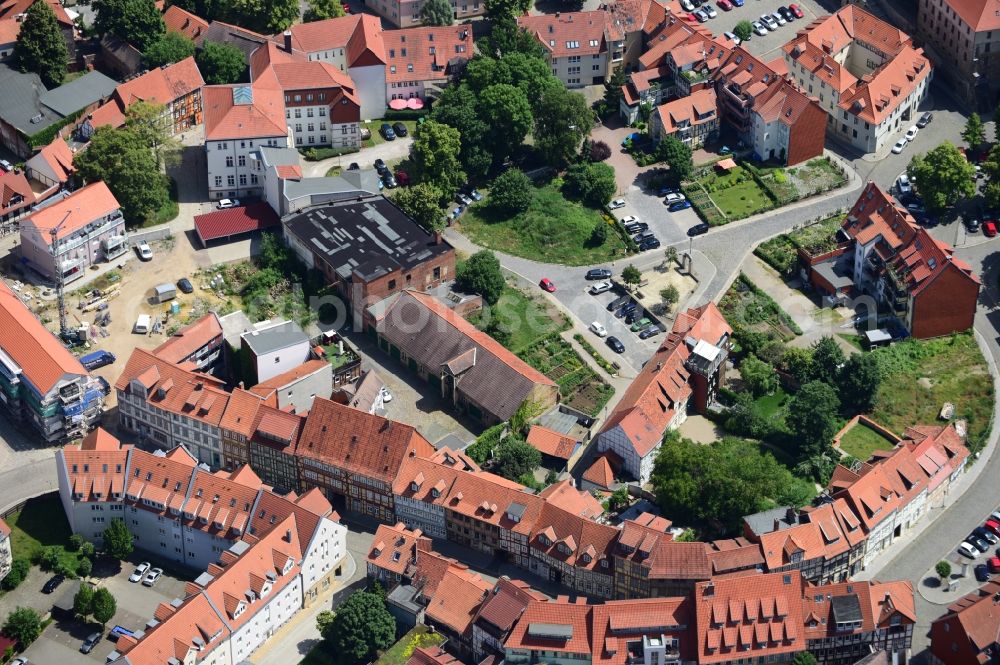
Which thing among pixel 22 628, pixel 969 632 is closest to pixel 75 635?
pixel 22 628

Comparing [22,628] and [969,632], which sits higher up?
[969,632]

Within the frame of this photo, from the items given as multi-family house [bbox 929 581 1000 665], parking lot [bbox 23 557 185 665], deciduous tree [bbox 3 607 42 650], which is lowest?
parking lot [bbox 23 557 185 665]

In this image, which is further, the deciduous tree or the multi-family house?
the deciduous tree

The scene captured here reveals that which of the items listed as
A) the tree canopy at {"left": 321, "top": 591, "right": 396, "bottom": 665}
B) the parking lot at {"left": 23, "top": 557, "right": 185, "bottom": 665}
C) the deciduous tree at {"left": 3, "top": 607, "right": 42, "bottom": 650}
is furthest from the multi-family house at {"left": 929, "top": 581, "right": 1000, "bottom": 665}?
the deciduous tree at {"left": 3, "top": 607, "right": 42, "bottom": 650}

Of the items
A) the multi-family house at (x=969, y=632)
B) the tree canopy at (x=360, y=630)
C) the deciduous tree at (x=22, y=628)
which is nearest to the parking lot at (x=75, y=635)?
the deciduous tree at (x=22, y=628)

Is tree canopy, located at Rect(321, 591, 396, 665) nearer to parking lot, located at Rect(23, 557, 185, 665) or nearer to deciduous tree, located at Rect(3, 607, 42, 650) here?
parking lot, located at Rect(23, 557, 185, 665)

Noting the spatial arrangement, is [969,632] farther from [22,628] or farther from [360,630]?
[22,628]

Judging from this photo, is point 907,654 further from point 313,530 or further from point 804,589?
point 313,530
